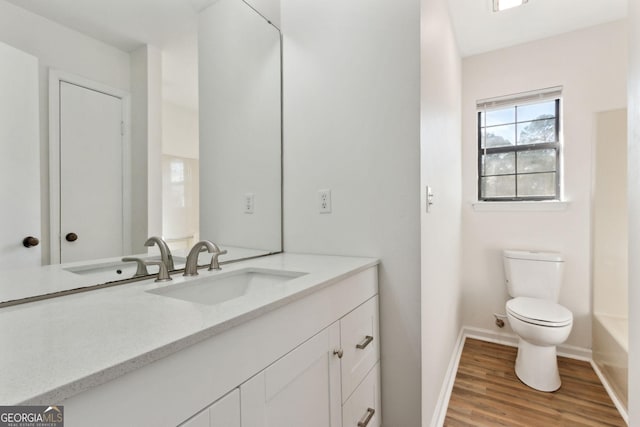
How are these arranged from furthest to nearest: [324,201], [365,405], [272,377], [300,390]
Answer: [324,201]
[365,405]
[300,390]
[272,377]

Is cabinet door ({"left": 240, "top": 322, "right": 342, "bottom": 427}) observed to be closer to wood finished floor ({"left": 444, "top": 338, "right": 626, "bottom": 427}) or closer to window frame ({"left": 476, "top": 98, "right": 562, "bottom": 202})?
wood finished floor ({"left": 444, "top": 338, "right": 626, "bottom": 427})

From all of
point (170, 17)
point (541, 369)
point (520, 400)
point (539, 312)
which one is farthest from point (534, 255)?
point (170, 17)

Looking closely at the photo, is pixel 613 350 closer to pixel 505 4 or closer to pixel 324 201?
pixel 324 201

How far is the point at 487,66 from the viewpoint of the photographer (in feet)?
8.47

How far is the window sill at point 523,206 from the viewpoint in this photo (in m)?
2.31

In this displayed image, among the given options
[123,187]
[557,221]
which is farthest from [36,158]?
[557,221]

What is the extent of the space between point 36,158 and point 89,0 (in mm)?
497

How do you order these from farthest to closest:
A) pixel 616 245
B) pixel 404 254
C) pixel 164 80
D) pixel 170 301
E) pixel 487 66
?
pixel 487 66
pixel 616 245
pixel 404 254
pixel 164 80
pixel 170 301

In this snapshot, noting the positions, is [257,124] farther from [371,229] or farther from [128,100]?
[371,229]

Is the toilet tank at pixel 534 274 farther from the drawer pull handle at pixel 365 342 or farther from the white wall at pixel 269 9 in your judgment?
the white wall at pixel 269 9

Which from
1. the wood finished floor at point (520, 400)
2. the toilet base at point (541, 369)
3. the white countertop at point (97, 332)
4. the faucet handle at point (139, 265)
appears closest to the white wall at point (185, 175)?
the faucet handle at point (139, 265)

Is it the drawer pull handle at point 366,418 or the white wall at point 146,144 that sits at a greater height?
the white wall at point 146,144

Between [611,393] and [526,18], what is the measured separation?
2516 millimetres

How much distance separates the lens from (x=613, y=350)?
1.86 metres
